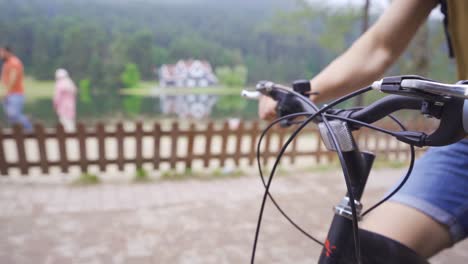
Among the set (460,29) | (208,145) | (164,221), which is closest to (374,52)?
(460,29)

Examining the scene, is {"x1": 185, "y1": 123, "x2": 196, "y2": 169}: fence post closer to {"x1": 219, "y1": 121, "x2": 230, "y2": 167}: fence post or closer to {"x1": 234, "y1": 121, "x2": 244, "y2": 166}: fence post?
{"x1": 219, "y1": 121, "x2": 230, "y2": 167}: fence post

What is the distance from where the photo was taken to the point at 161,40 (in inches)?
626

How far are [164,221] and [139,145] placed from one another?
1.48 m

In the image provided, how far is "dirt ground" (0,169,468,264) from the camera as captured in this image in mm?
2449

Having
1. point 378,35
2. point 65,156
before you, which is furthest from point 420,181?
point 65,156

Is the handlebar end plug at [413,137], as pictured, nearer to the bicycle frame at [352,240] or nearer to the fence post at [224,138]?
the bicycle frame at [352,240]

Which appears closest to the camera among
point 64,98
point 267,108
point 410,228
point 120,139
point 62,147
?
point 410,228

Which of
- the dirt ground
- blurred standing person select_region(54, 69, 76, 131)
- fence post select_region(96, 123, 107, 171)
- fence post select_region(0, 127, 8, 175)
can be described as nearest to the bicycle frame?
the dirt ground

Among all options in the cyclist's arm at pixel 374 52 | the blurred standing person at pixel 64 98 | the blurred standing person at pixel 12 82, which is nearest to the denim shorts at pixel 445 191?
the cyclist's arm at pixel 374 52

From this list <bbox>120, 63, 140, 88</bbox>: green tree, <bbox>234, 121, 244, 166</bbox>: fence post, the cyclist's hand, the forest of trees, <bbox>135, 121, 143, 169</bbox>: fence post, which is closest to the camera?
the cyclist's hand

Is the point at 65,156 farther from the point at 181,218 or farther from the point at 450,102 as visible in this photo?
the point at 450,102

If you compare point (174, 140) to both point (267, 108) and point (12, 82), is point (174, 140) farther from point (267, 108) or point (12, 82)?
point (267, 108)

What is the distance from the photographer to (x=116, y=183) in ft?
13.1

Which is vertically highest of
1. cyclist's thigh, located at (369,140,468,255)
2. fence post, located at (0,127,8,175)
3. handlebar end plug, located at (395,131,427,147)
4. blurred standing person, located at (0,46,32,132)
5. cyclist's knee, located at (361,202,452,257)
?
handlebar end plug, located at (395,131,427,147)
